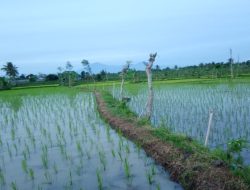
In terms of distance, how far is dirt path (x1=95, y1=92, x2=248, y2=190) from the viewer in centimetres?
551

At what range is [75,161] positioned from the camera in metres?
8.20

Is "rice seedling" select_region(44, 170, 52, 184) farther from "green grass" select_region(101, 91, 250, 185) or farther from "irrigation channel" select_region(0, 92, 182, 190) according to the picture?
"green grass" select_region(101, 91, 250, 185)

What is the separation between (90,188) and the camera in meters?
6.37

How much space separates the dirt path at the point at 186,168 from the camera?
18.1 ft

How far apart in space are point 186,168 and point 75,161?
9.32 ft

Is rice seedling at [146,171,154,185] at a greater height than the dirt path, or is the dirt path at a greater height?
the dirt path

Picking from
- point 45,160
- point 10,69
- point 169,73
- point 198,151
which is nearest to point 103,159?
point 45,160

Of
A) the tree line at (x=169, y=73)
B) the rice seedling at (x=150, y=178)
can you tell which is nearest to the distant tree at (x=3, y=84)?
the tree line at (x=169, y=73)

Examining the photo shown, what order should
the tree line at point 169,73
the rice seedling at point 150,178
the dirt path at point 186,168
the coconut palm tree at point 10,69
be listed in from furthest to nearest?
the coconut palm tree at point 10,69 < the tree line at point 169,73 < the rice seedling at point 150,178 < the dirt path at point 186,168

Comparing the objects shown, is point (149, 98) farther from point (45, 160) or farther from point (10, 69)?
point (10, 69)

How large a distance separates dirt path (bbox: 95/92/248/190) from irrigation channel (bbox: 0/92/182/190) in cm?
17

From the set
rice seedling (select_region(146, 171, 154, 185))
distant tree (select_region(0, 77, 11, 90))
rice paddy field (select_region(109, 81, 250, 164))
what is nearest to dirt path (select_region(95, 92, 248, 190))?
rice seedling (select_region(146, 171, 154, 185))

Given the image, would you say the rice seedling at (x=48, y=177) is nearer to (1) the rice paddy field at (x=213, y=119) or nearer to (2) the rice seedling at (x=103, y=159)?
(2) the rice seedling at (x=103, y=159)

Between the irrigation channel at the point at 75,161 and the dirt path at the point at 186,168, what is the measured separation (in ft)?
0.57
